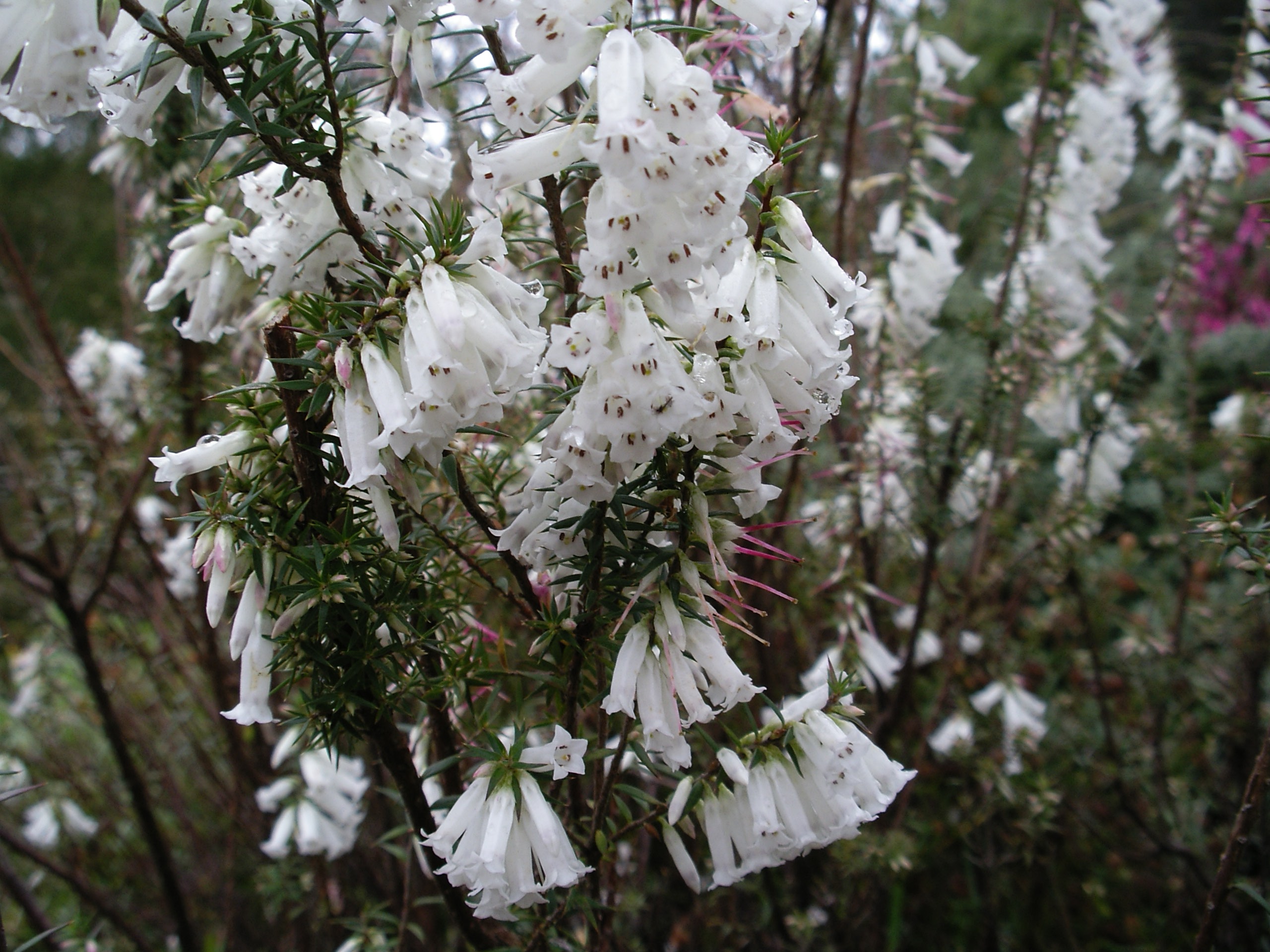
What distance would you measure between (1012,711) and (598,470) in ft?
9.57

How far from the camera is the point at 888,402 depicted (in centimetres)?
307

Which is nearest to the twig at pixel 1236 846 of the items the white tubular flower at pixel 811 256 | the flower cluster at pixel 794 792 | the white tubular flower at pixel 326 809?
the flower cluster at pixel 794 792

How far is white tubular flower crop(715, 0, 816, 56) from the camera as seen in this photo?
3.51 ft

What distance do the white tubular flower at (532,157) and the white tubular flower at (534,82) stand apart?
4 cm

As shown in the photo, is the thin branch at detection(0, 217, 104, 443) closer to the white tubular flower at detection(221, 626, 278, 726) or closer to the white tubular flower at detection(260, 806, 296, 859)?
the white tubular flower at detection(260, 806, 296, 859)

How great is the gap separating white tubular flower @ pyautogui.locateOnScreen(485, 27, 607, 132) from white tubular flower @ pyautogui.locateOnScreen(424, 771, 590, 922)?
0.98 m

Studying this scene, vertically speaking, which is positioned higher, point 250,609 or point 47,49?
point 47,49

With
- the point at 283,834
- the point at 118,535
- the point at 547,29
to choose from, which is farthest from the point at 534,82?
the point at 118,535

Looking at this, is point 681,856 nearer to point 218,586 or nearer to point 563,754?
point 563,754

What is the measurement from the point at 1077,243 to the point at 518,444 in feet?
A: 8.72

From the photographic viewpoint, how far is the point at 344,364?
3.69 ft

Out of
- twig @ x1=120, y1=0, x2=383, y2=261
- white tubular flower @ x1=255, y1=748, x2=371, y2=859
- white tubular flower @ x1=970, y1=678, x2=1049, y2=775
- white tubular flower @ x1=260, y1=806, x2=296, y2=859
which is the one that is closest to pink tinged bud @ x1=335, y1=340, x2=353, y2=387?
twig @ x1=120, y1=0, x2=383, y2=261

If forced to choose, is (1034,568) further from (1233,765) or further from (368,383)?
(368,383)

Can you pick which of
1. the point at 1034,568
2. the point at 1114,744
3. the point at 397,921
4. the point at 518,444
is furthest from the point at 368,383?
the point at 1114,744
